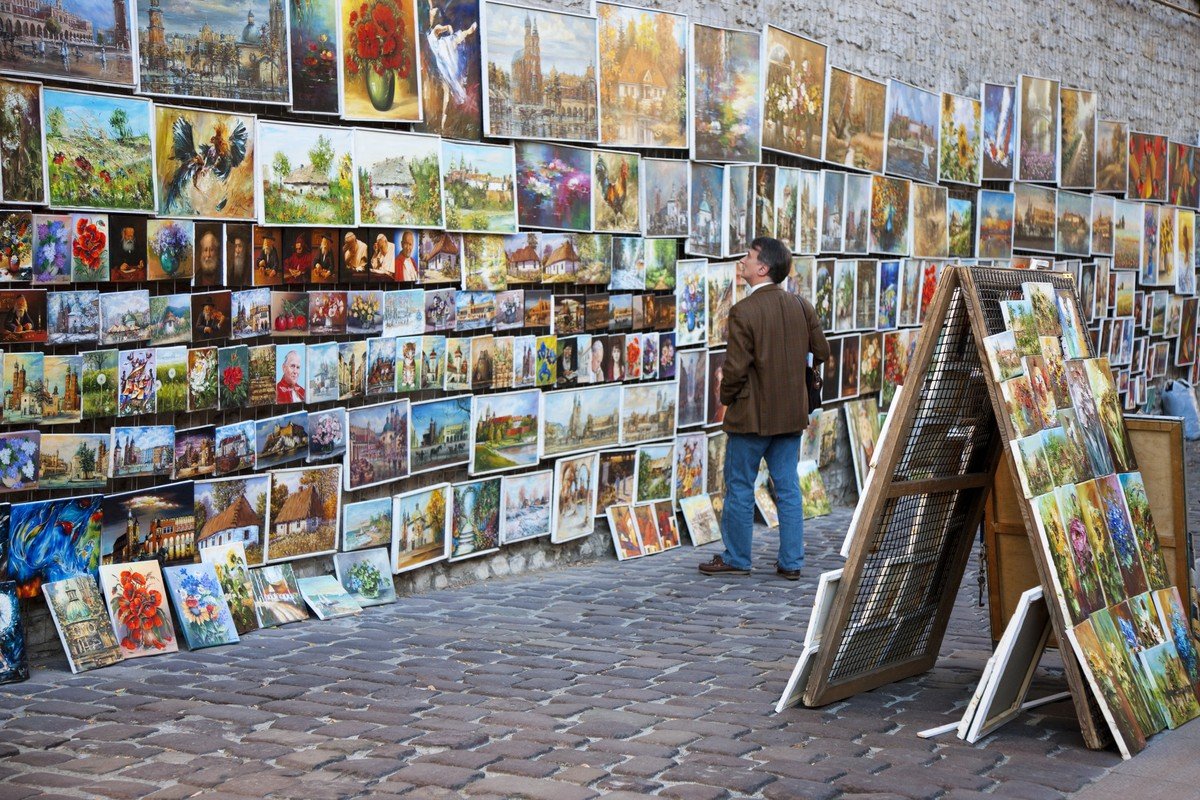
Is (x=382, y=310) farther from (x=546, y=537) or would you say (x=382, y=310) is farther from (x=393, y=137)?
(x=546, y=537)

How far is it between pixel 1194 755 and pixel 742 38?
6.17 metres

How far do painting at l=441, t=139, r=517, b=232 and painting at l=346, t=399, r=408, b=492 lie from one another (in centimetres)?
72

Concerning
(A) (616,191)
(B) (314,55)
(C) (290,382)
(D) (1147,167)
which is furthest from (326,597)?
(D) (1147,167)

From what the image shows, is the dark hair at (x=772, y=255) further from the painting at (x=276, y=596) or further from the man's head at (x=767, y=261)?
the painting at (x=276, y=596)

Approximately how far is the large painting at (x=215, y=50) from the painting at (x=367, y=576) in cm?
220

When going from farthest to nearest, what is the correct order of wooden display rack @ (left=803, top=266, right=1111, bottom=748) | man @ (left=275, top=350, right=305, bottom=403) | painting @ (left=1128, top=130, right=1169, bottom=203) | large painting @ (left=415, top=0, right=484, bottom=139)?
1. painting @ (left=1128, top=130, right=1169, bottom=203)
2. large painting @ (left=415, top=0, right=484, bottom=139)
3. man @ (left=275, top=350, right=305, bottom=403)
4. wooden display rack @ (left=803, top=266, right=1111, bottom=748)

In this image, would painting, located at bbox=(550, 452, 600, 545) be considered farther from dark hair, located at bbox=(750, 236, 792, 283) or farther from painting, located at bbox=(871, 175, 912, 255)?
painting, located at bbox=(871, 175, 912, 255)

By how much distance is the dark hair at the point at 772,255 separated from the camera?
8094mm

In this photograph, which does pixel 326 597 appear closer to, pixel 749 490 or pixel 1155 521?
pixel 749 490

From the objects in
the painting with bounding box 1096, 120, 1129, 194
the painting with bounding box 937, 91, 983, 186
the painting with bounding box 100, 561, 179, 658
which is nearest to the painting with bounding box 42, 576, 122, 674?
the painting with bounding box 100, 561, 179, 658

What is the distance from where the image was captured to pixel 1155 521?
225 inches

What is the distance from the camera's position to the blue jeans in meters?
8.20

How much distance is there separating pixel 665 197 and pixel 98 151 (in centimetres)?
416

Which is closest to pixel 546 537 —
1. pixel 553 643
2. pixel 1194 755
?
pixel 553 643
